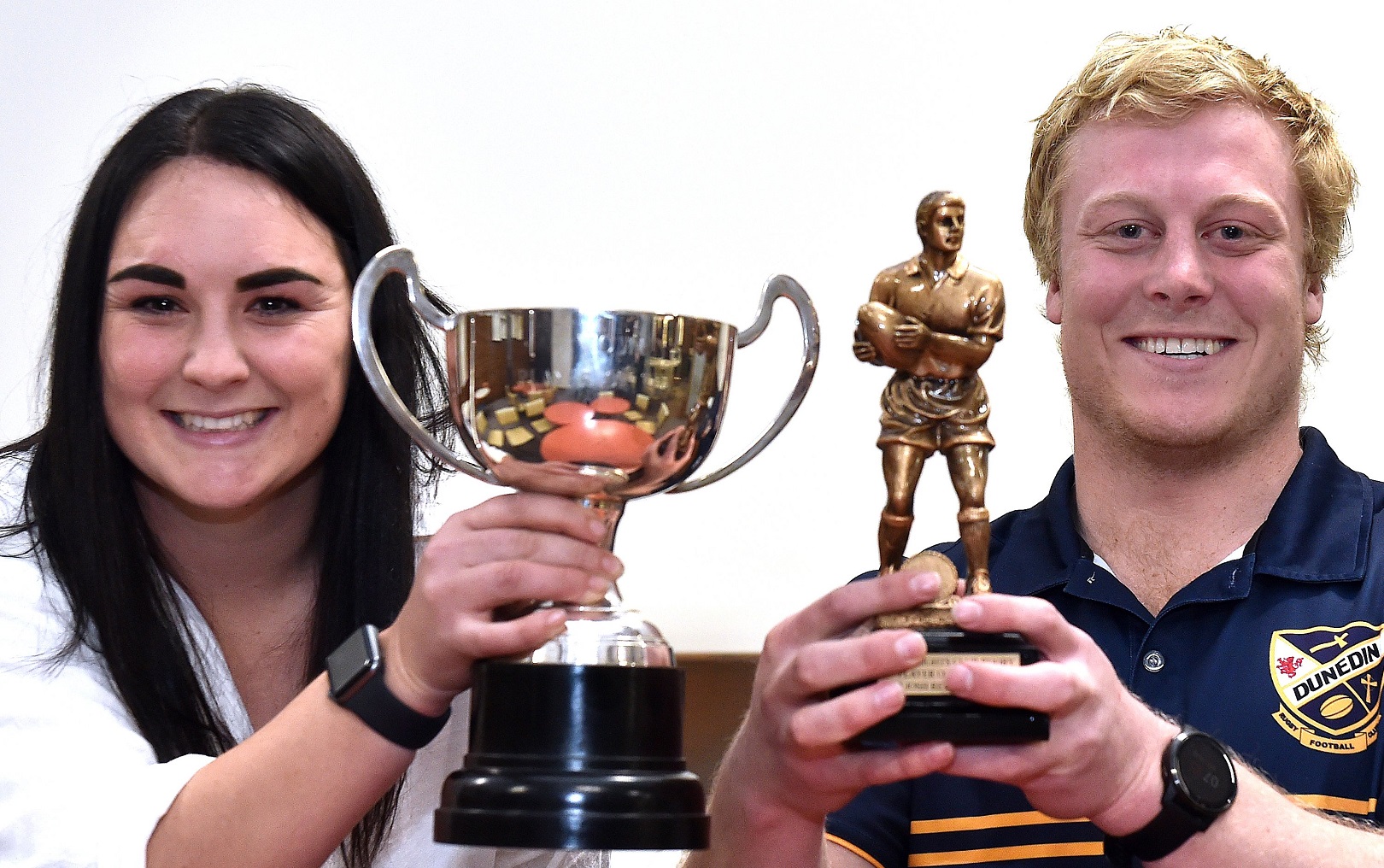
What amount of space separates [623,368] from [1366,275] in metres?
1.73

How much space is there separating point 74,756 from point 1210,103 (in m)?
1.32

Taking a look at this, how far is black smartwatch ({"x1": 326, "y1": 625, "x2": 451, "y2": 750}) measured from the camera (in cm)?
114

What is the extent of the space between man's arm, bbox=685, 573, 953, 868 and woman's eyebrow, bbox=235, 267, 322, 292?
1.96 feet

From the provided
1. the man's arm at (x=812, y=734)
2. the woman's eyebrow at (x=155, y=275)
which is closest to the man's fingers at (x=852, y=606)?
the man's arm at (x=812, y=734)

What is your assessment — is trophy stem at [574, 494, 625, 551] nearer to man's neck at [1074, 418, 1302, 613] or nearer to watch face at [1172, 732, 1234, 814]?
watch face at [1172, 732, 1234, 814]

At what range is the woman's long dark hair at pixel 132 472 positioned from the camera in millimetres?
1445

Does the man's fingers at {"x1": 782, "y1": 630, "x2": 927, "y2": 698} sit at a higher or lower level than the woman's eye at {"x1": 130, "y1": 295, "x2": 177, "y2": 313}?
lower

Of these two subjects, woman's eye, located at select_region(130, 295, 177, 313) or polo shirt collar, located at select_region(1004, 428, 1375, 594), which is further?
polo shirt collar, located at select_region(1004, 428, 1375, 594)

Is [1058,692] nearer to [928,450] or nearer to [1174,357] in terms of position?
[928,450]

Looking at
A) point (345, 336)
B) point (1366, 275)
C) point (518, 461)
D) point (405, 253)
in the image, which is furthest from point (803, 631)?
point (1366, 275)

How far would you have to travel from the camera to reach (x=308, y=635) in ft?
5.11

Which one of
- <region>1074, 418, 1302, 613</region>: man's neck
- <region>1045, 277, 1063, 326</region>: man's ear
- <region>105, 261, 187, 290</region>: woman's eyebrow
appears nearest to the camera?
<region>105, 261, 187, 290</region>: woman's eyebrow

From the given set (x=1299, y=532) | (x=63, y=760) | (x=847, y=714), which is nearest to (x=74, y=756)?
(x=63, y=760)

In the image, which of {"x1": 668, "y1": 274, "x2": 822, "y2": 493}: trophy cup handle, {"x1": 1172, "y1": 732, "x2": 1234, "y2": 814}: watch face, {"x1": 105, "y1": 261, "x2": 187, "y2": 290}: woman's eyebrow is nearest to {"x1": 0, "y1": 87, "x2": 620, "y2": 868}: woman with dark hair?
{"x1": 105, "y1": 261, "x2": 187, "y2": 290}: woman's eyebrow
